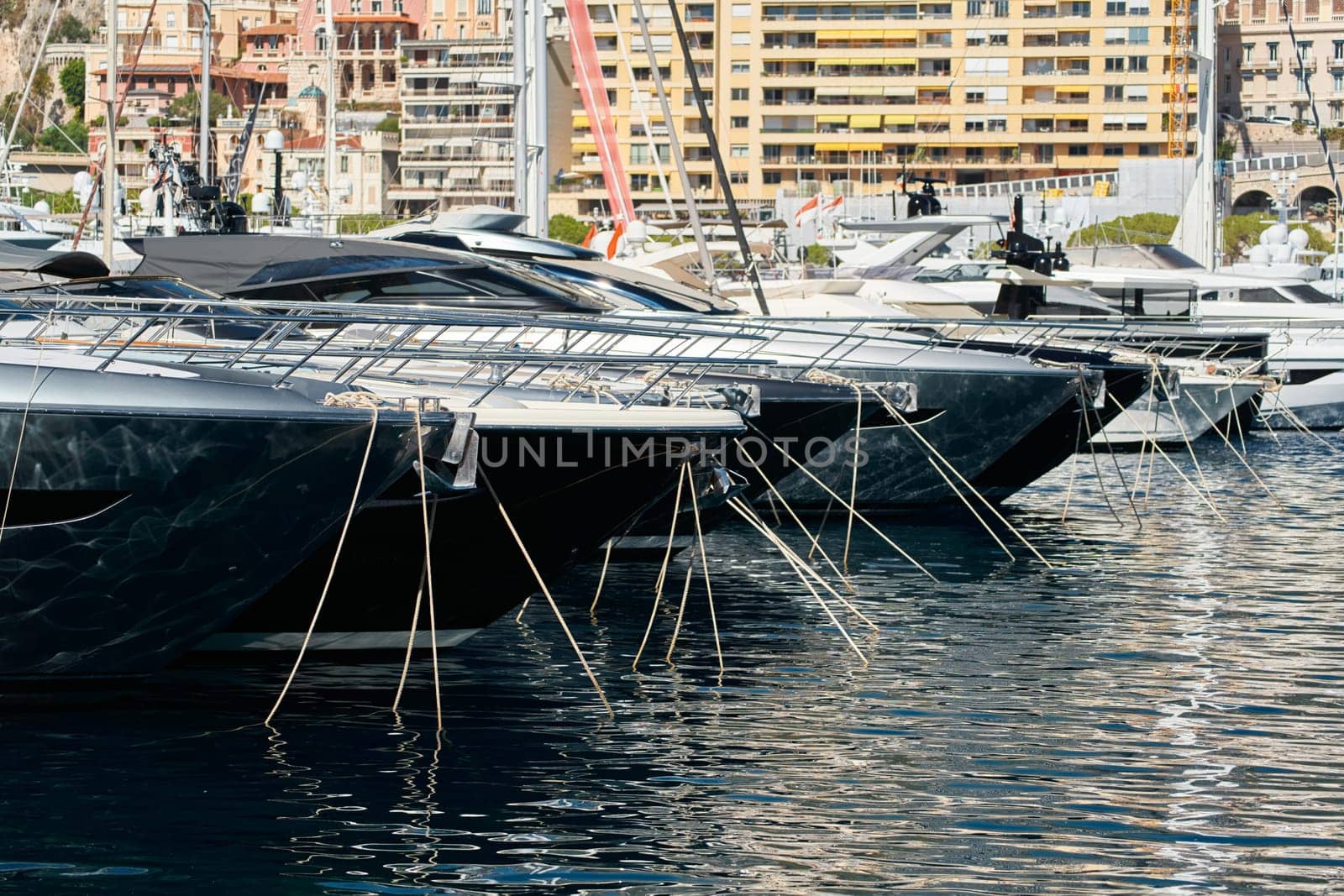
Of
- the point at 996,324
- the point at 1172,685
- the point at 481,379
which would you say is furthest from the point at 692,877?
the point at 996,324

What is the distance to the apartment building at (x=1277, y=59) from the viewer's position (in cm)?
11888

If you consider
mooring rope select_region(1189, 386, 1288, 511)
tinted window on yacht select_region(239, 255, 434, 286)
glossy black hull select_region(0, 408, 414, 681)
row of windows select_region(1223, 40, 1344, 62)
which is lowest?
mooring rope select_region(1189, 386, 1288, 511)

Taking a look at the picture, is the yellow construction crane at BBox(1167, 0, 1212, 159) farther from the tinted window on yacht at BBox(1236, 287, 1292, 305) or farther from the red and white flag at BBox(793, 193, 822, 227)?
the tinted window on yacht at BBox(1236, 287, 1292, 305)

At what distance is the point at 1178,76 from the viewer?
9231 cm

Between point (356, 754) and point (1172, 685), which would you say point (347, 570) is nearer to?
point (356, 754)

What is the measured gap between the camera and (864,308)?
70.8 feet

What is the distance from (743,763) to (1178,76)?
8993cm

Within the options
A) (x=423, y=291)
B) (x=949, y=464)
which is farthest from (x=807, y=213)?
(x=949, y=464)

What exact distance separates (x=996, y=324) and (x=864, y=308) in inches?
318

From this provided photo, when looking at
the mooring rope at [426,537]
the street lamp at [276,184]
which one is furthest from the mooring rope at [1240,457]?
the street lamp at [276,184]

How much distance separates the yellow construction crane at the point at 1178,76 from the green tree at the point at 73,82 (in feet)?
247

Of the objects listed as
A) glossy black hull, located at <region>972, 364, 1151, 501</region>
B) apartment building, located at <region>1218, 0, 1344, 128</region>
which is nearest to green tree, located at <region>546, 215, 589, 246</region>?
apartment building, located at <region>1218, 0, 1344, 128</region>

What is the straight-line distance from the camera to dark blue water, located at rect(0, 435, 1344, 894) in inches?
255

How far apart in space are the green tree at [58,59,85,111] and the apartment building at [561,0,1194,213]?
173ft
